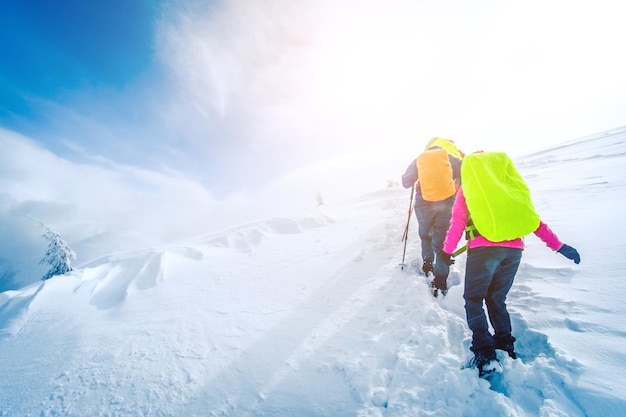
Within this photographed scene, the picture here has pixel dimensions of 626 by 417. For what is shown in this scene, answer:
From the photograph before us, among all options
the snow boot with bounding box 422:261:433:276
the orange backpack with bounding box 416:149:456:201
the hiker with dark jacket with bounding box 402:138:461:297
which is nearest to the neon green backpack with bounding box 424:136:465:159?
the hiker with dark jacket with bounding box 402:138:461:297

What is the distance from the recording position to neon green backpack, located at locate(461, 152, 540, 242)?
9.07 feet

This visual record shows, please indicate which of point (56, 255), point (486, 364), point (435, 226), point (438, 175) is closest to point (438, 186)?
point (438, 175)

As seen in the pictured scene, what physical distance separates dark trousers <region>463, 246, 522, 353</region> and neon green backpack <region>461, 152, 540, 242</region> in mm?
293

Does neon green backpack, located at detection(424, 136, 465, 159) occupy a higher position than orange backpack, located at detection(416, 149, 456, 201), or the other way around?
neon green backpack, located at detection(424, 136, 465, 159)

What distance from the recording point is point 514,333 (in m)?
3.50

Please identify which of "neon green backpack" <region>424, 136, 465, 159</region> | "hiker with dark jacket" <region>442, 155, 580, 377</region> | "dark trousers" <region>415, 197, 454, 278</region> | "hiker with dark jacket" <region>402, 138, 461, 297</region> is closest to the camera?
"hiker with dark jacket" <region>442, 155, 580, 377</region>

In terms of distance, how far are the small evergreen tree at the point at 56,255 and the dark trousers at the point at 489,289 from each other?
17663 mm

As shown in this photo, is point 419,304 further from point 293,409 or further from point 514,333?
point 293,409

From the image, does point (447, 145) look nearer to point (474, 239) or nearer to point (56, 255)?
point (474, 239)

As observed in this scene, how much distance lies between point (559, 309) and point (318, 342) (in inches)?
141

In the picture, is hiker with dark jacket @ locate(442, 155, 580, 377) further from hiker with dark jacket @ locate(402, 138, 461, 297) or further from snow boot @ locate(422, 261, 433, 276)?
snow boot @ locate(422, 261, 433, 276)

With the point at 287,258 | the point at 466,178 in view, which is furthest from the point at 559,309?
the point at 287,258

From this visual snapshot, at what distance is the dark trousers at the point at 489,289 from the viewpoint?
298 cm

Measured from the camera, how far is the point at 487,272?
9.92 ft
